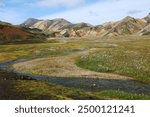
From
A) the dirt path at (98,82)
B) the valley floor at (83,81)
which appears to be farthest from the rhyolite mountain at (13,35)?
the dirt path at (98,82)

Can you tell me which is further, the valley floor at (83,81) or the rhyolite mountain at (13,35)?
the rhyolite mountain at (13,35)

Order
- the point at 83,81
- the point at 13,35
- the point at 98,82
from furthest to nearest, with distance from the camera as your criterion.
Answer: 1. the point at 13,35
2. the point at 83,81
3. the point at 98,82

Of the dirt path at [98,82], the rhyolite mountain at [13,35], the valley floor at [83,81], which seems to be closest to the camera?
the valley floor at [83,81]

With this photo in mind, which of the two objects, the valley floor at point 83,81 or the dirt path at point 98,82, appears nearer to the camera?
the valley floor at point 83,81

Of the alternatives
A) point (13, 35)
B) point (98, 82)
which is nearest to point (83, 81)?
point (98, 82)

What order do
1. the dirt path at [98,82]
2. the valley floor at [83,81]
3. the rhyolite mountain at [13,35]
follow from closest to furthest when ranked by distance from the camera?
1. the valley floor at [83,81]
2. the dirt path at [98,82]
3. the rhyolite mountain at [13,35]

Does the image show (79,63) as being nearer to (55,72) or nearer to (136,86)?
(55,72)

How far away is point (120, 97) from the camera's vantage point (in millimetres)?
33625

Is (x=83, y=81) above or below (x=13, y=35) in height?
below

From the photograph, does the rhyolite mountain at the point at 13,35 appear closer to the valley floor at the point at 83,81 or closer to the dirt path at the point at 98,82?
the valley floor at the point at 83,81

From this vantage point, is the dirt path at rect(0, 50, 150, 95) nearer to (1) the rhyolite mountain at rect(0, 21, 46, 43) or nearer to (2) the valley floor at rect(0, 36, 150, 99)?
(2) the valley floor at rect(0, 36, 150, 99)

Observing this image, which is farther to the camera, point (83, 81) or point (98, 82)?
point (83, 81)

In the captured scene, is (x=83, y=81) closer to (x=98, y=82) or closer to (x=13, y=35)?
(x=98, y=82)

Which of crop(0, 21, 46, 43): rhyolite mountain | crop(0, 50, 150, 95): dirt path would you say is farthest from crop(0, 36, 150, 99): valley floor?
crop(0, 21, 46, 43): rhyolite mountain
